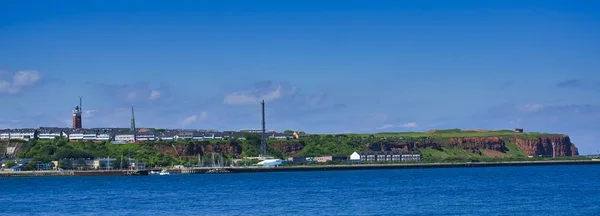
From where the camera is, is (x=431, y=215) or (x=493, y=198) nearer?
(x=431, y=215)

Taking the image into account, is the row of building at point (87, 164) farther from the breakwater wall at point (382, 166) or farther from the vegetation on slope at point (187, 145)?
the breakwater wall at point (382, 166)

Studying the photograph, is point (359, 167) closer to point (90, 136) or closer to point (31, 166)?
point (31, 166)

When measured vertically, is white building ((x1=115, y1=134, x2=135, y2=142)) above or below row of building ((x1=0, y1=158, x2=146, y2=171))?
above

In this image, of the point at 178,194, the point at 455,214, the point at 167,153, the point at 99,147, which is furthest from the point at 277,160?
the point at 455,214

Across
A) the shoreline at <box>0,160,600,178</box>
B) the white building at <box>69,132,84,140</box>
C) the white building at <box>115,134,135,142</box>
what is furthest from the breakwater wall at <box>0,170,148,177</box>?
the white building at <box>69,132,84,140</box>

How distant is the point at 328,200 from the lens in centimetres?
6091

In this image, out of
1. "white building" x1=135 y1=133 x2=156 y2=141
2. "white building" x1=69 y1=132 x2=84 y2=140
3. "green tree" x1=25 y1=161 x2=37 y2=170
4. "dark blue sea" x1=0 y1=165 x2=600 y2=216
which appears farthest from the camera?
"white building" x1=135 y1=133 x2=156 y2=141

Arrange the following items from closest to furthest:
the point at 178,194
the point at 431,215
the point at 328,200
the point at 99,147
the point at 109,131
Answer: the point at 431,215
the point at 328,200
the point at 178,194
the point at 99,147
the point at 109,131

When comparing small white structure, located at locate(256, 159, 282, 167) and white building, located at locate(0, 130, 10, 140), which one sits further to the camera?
white building, located at locate(0, 130, 10, 140)

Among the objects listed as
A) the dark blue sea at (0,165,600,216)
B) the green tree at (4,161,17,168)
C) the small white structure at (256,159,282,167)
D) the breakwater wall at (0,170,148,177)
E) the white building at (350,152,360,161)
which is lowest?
the dark blue sea at (0,165,600,216)

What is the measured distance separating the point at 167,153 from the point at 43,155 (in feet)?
70.1

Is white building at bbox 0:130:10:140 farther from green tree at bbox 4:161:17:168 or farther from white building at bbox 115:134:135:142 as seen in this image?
green tree at bbox 4:161:17:168

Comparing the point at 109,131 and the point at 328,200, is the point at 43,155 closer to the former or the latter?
the point at 109,131

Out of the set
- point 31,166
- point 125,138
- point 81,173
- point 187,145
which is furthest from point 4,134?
point 81,173
